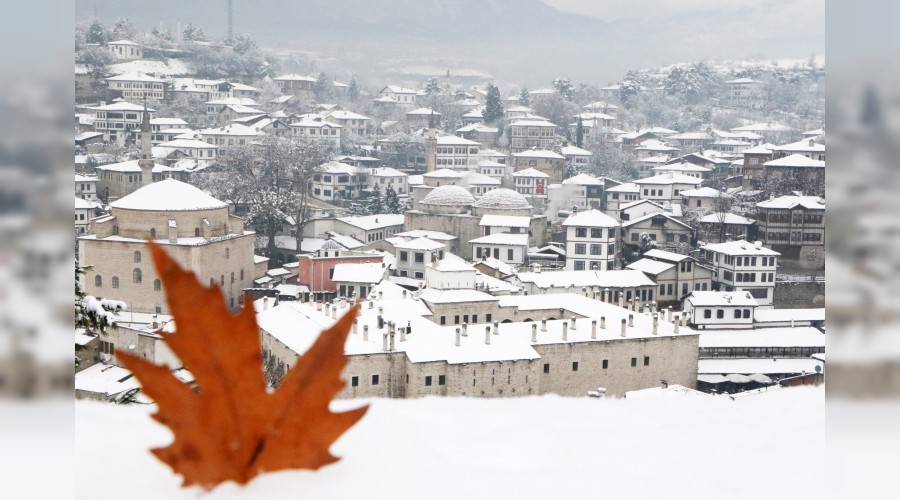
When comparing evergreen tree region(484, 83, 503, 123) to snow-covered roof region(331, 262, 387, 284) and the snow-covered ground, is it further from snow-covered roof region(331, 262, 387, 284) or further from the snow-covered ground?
the snow-covered ground

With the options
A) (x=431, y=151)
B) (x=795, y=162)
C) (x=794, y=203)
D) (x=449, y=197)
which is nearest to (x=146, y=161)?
(x=449, y=197)

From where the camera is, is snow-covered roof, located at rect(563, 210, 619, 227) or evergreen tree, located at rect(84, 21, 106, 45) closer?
snow-covered roof, located at rect(563, 210, 619, 227)

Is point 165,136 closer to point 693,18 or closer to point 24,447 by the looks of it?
point 24,447

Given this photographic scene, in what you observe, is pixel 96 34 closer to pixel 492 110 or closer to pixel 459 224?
pixel 492 110

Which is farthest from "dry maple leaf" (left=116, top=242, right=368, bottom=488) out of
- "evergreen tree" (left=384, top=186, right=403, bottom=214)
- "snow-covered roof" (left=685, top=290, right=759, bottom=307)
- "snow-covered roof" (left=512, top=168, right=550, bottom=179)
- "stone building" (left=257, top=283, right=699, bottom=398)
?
"snow-covered roof" (left=512, top=168, right=550, bottom=179)

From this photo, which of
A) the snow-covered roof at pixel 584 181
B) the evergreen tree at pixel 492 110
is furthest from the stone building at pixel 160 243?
the evergreen tree at pixel 492 110
